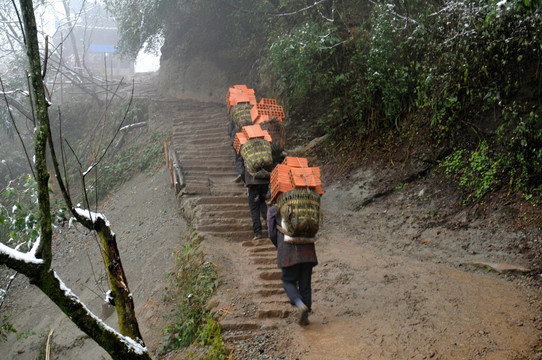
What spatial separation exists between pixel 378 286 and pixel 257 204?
2.71m

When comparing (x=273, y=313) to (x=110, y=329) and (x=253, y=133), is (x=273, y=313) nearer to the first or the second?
(x=110, y=329)

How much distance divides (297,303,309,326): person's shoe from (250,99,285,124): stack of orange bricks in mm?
4445

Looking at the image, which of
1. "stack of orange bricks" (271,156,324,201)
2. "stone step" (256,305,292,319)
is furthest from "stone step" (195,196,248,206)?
"stone step" (256,305,292,319)

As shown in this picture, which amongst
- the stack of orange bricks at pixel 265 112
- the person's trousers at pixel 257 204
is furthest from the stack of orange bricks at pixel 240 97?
the person's trousers at pixel 257 204

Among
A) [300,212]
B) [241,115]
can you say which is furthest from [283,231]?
[241,115]

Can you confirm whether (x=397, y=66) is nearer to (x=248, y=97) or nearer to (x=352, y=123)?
(x=352, y=123)

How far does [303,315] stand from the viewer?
515 centimetres

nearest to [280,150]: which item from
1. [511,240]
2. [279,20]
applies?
[511,240]

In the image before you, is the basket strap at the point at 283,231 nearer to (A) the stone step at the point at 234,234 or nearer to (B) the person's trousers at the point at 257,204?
(B) the person's trousers at the point at 257,204

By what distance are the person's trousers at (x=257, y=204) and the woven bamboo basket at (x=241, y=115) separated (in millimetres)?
1678

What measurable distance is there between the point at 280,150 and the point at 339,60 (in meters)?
3.79

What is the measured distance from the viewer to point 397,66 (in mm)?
9117

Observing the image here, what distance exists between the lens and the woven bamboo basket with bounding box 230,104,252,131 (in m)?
8.77

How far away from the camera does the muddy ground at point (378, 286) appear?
460cm
